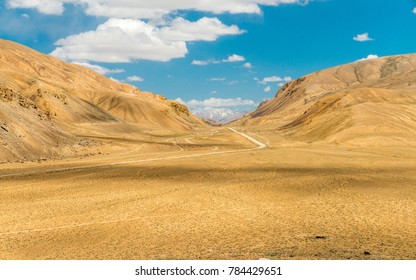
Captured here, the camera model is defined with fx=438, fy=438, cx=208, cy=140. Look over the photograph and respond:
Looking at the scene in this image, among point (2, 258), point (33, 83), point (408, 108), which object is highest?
point (33, 83)

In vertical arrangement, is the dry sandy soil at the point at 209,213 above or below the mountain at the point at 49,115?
below

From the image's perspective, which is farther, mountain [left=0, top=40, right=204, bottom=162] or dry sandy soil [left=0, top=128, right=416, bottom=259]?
mountain [left=0, top=40, right=204, bottom=162]

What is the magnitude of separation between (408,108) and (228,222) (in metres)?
89.6

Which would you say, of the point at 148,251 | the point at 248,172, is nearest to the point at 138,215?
the point at 148,251

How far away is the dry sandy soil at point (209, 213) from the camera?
16.1 metres

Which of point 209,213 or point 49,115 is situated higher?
point 49,115

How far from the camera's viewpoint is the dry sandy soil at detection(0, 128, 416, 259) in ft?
52.7

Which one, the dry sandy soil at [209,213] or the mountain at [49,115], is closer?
the dry sandy soil at [209,213]

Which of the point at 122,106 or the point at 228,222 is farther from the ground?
the point at 122,106

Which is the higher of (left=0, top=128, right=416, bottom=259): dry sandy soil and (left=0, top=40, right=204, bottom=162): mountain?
(left=0, top=40, right=204, bottom=162): mountain

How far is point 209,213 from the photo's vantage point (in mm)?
22359

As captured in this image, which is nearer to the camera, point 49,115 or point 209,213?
point 209,213
